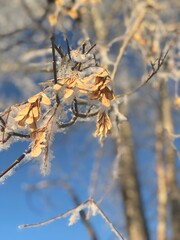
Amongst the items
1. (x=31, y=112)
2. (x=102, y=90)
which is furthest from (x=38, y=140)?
(x=102, y=90)

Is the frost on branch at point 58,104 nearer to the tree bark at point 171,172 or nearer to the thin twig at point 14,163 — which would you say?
the thin twig at point 14,163

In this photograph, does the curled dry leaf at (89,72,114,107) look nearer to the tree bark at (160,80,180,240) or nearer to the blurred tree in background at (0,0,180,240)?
the blurred tree in background at (0,0,180,240)

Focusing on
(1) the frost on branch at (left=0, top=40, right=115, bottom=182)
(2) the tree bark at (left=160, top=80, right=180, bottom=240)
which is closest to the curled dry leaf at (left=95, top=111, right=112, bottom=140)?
(1) the frost on branch at (left=0, top=40, right=115, bottom=182)

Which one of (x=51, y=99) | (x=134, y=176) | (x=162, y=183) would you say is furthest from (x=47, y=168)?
(x=162, y=183)

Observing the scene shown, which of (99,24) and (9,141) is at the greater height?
(99,24)


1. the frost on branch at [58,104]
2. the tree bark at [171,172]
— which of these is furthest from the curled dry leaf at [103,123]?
the tree bark at [171,172]

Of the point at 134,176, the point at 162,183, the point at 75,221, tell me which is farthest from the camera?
the point at 162,183

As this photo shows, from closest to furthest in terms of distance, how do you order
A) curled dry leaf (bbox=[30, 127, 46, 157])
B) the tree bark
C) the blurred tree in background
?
curled dry leaf (bbox=[30, 127, 46, 157]) → the blurred tree in background → the tree bark

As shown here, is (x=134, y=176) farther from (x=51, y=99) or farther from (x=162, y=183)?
(x=51, y=99)
